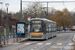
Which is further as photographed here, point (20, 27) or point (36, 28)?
point (20, 27)

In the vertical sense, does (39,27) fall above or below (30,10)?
below

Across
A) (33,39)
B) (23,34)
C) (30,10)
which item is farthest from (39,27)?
(30,10)

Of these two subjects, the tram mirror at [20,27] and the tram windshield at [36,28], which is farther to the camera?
the tram mirror at [20,27]

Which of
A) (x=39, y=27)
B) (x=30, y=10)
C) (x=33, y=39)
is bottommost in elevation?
(x=33, y=39)

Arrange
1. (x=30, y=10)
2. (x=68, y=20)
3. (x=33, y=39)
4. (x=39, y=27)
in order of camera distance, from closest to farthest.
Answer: (x=39, y=27) < (x=33, y=39) < (x=30, y=10) < (x=68, y=20)

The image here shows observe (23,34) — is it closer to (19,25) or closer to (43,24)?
(19,25)

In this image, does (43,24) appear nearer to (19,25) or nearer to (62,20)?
(19,25)

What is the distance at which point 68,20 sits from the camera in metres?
94.6

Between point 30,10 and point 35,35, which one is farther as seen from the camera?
point 30,10

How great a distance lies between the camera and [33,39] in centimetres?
3069

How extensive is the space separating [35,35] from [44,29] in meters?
1.73

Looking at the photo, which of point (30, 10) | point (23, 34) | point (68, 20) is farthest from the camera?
point (68, 20)

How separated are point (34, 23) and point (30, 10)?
15.6 metres

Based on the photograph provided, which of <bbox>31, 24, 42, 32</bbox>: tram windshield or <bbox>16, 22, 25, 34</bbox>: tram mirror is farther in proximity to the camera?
<bbox>16, 22, 25, 34</bbox>: tram mirror
